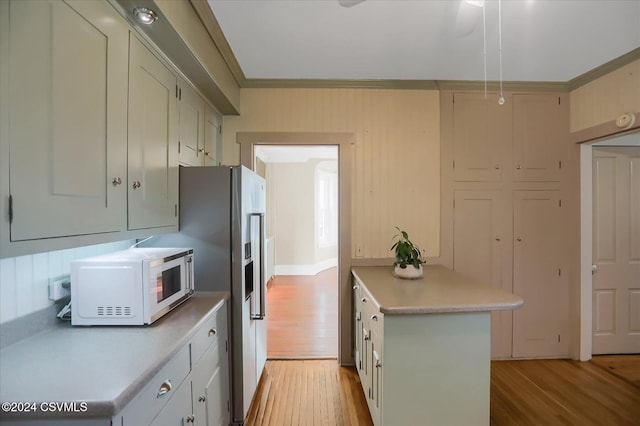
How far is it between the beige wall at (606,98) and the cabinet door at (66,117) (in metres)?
3.70

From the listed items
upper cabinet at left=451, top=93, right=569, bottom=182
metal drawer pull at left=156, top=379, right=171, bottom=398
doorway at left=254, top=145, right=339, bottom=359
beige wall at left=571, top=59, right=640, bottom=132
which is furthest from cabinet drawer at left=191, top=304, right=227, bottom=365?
beige wall at left=571, top=59, right=640, bottom=132

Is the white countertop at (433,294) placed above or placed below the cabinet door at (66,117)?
below

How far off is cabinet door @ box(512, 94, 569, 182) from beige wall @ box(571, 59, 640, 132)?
119 millimetres

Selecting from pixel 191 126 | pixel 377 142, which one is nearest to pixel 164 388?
pixel 191 126

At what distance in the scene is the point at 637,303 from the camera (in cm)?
298

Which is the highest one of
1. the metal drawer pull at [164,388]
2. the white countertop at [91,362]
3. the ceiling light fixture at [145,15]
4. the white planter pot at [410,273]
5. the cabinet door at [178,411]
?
the ceiling light fixture at [145,15]

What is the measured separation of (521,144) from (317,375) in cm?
302

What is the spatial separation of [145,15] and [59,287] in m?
1.37

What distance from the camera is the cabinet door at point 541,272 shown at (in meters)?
2.96

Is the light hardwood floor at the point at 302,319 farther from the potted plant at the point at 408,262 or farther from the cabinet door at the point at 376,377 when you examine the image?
the potted plant at the point at 408,262

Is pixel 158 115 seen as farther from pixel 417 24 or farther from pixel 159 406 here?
pixel 417 24

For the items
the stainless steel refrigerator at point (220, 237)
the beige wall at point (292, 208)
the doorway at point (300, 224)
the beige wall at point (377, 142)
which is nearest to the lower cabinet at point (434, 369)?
the stainless steel refrigerator at point (220, 237)

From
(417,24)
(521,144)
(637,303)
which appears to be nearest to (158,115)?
(417,24)

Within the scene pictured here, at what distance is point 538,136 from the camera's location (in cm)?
297
